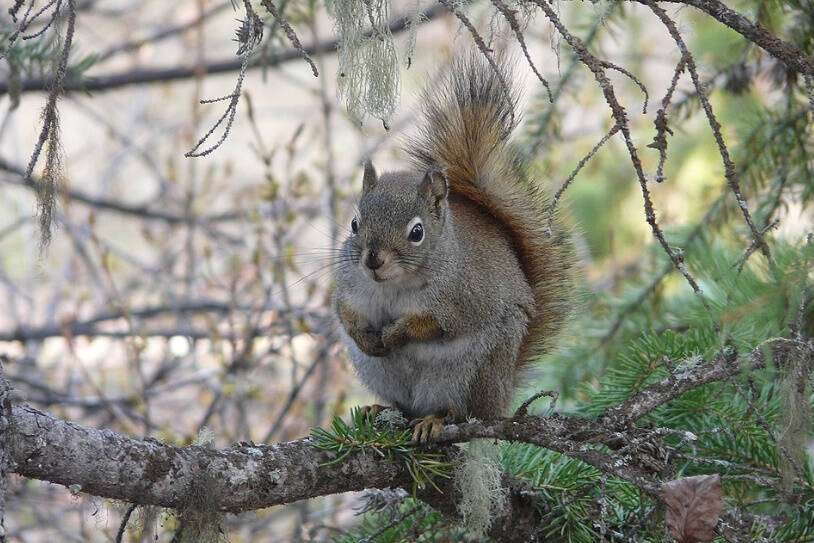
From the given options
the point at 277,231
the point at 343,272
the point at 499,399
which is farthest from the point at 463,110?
the point at 277,231

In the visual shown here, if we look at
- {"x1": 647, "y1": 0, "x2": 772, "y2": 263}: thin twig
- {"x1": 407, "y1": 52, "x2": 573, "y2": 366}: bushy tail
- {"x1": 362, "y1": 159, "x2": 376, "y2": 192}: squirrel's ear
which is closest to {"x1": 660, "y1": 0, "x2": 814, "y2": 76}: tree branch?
{"x1": 647, "y1": 0, "x2": 772, "y2": 263}: thin twig

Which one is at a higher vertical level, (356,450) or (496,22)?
(496,22)

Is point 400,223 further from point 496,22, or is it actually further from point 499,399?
point 496,22

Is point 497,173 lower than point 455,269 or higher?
higher

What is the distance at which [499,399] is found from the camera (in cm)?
194

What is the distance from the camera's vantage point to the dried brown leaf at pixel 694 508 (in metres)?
1.30

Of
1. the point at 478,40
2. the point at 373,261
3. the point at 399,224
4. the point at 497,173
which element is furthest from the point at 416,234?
the point at 478,40

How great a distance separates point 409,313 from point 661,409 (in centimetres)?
51

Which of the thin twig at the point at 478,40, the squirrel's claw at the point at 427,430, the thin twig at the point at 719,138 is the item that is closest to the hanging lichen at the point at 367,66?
the thin twig at the point at 478,40

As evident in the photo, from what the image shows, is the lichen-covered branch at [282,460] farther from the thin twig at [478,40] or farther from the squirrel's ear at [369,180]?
the squirrel's ear at [369,180]

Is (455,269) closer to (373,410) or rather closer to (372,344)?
(372,344)

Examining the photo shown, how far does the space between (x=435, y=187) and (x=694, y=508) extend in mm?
895

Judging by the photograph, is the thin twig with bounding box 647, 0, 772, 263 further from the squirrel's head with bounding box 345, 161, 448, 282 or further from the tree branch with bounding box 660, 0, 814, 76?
the squirrel's head with bounding box 345, 161, 448, 282

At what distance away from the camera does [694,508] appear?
4.30 ft
